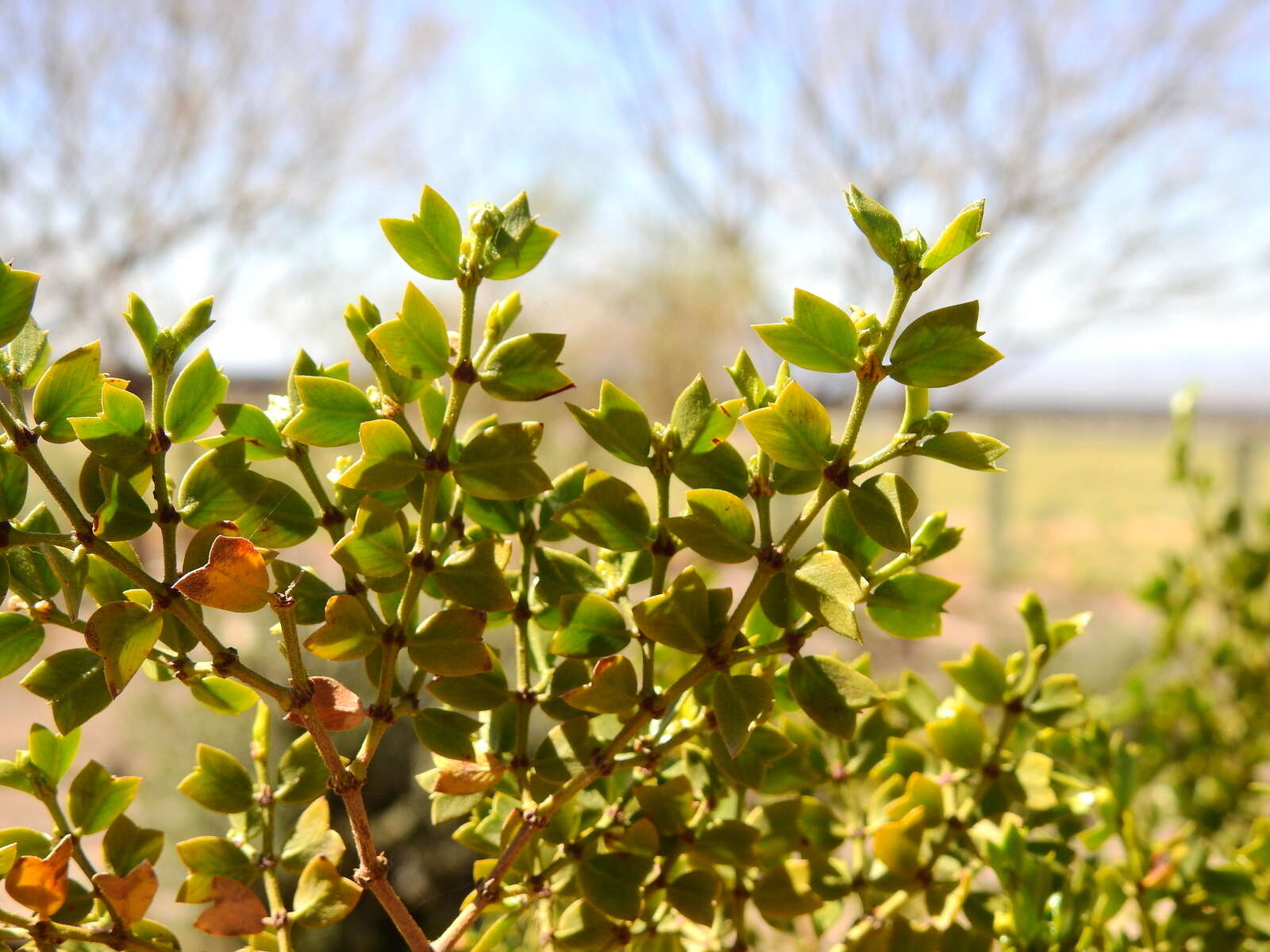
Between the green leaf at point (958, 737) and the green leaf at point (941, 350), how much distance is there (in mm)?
121

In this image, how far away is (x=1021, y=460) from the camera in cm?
519

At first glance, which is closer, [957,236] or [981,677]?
[957,236]

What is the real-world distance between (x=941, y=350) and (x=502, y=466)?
0.27 feet

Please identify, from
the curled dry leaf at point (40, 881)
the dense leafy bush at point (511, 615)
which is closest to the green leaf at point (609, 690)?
the dense leafy bush at point (511, 615)

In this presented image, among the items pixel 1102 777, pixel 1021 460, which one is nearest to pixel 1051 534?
Answer: pixel 1021 460

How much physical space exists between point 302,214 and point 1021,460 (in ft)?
12.1

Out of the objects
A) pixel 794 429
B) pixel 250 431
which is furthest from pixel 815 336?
pixel 250 431

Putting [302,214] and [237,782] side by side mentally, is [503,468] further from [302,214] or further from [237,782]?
[302,214]

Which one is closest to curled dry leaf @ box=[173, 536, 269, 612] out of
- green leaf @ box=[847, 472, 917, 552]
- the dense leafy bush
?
the dense leafy bush

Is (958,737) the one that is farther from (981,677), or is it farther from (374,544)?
(374,544)

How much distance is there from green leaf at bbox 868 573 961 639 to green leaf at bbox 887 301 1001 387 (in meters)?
0.05

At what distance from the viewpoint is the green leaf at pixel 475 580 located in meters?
0.20

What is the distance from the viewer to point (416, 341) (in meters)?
0.18

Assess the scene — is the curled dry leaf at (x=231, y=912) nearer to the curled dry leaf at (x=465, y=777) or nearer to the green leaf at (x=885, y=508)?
the curled dry leaf at (x=465, y=777)
